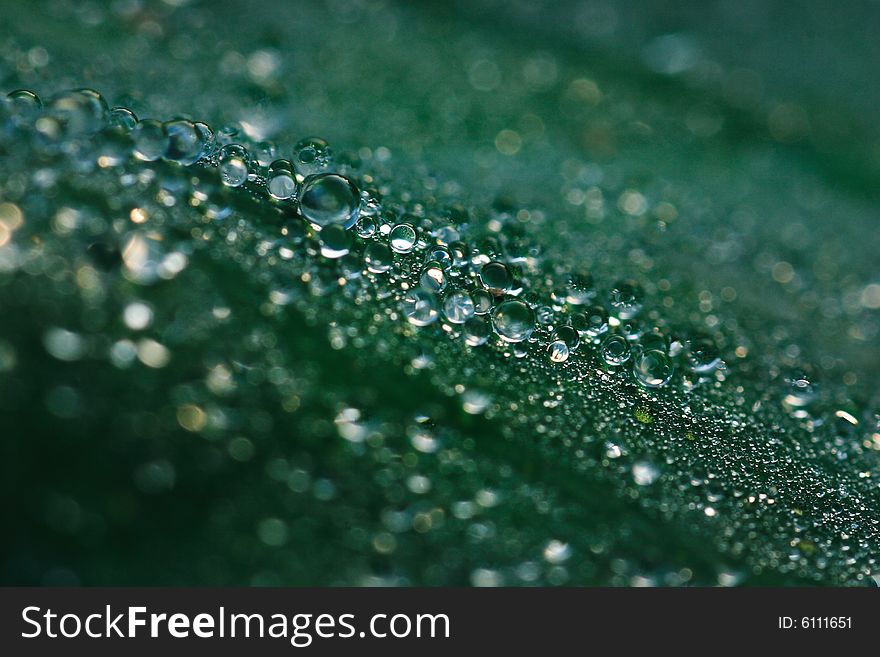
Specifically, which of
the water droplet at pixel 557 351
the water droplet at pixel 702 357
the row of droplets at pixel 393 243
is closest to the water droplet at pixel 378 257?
the row of droplets at pixel 393 243

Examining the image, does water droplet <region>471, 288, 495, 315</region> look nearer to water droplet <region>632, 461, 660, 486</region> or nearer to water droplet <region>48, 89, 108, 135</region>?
water droplet <region>632, 461, 660, 486</region>

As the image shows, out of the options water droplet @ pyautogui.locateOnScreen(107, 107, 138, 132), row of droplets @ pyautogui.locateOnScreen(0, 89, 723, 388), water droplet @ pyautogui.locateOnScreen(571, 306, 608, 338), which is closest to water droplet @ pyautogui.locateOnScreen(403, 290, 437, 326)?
row of droplets @ pyautogui.locateOnScreen(0, 89, 723, 388)

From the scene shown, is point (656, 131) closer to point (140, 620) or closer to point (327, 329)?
point (327, 329)

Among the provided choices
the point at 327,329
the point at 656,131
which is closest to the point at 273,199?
the point at 327,329

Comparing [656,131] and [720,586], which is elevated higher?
[656,131]

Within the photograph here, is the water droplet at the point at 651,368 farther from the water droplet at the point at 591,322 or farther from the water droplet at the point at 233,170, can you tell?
the water droplet at the point at 233,170

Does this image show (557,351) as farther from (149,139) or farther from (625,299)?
(149,139)
